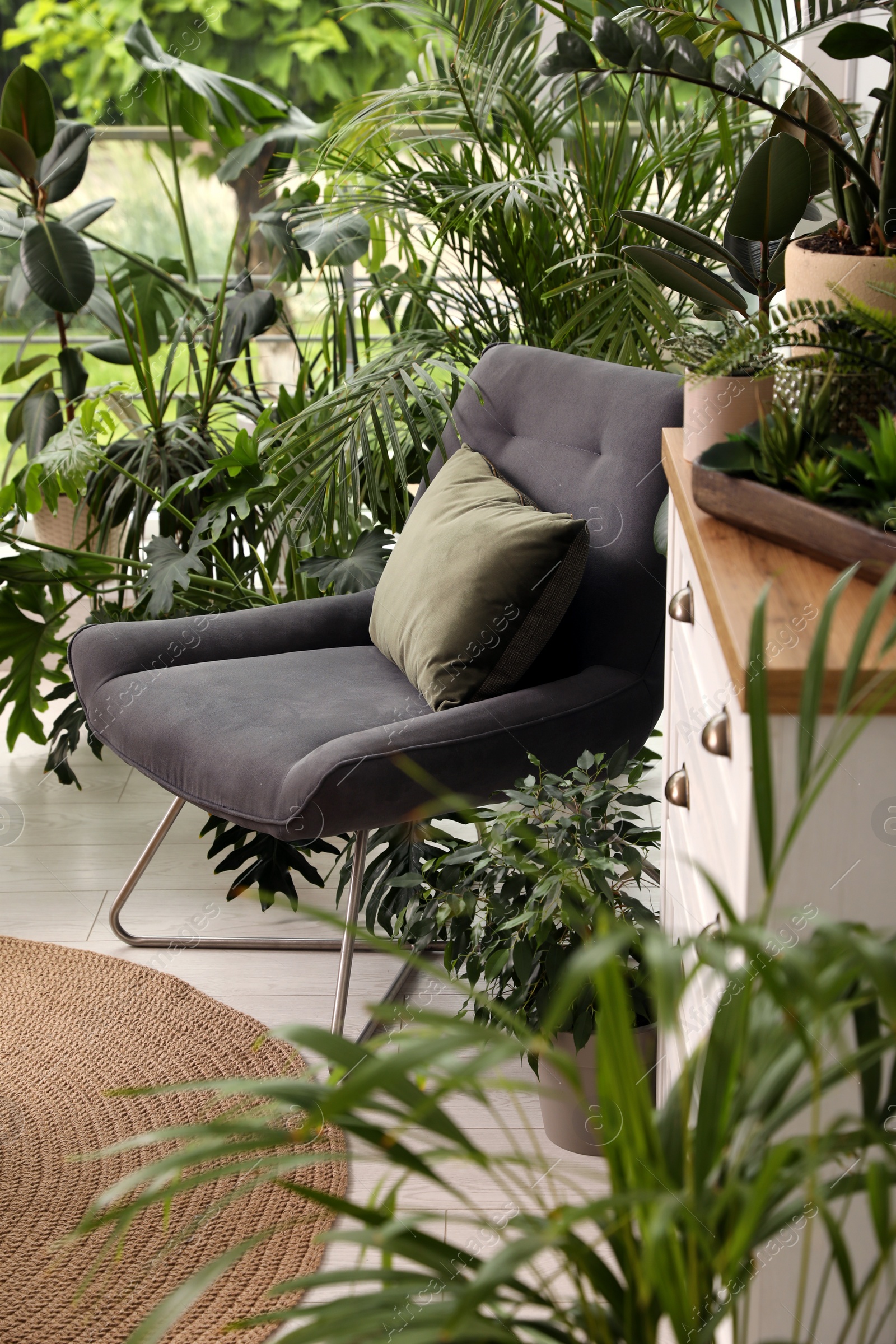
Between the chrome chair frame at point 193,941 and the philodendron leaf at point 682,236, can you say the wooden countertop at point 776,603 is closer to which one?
the philodendron leaf at point 682,236

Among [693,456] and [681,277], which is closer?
[693,456]

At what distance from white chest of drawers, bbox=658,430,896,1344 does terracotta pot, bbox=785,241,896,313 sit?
0.27 metres

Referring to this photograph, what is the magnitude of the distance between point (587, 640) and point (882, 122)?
751 millimetres

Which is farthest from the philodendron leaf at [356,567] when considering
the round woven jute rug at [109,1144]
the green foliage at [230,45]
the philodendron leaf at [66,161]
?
the green foliage at [230,45]

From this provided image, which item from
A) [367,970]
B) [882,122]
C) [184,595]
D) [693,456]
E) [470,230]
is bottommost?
[367,970]

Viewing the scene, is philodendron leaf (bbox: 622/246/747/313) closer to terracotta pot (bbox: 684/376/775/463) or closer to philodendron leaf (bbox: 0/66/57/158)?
terracotta pot (bbox: 684/376/775/463)

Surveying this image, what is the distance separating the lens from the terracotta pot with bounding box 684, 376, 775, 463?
3.68ft

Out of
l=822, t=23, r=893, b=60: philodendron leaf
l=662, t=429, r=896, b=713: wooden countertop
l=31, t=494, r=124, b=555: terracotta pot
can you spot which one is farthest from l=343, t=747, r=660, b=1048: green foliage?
l=31, t=494, r=124, b=555: terracotta pot

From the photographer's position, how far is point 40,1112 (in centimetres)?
160

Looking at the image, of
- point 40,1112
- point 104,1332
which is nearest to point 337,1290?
point 104,1332

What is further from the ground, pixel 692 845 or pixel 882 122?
pixel 882 122

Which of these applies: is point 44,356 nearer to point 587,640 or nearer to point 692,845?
point 587,640

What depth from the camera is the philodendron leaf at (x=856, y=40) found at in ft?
3.43

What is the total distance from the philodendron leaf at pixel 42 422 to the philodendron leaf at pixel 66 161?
1.42 ft
